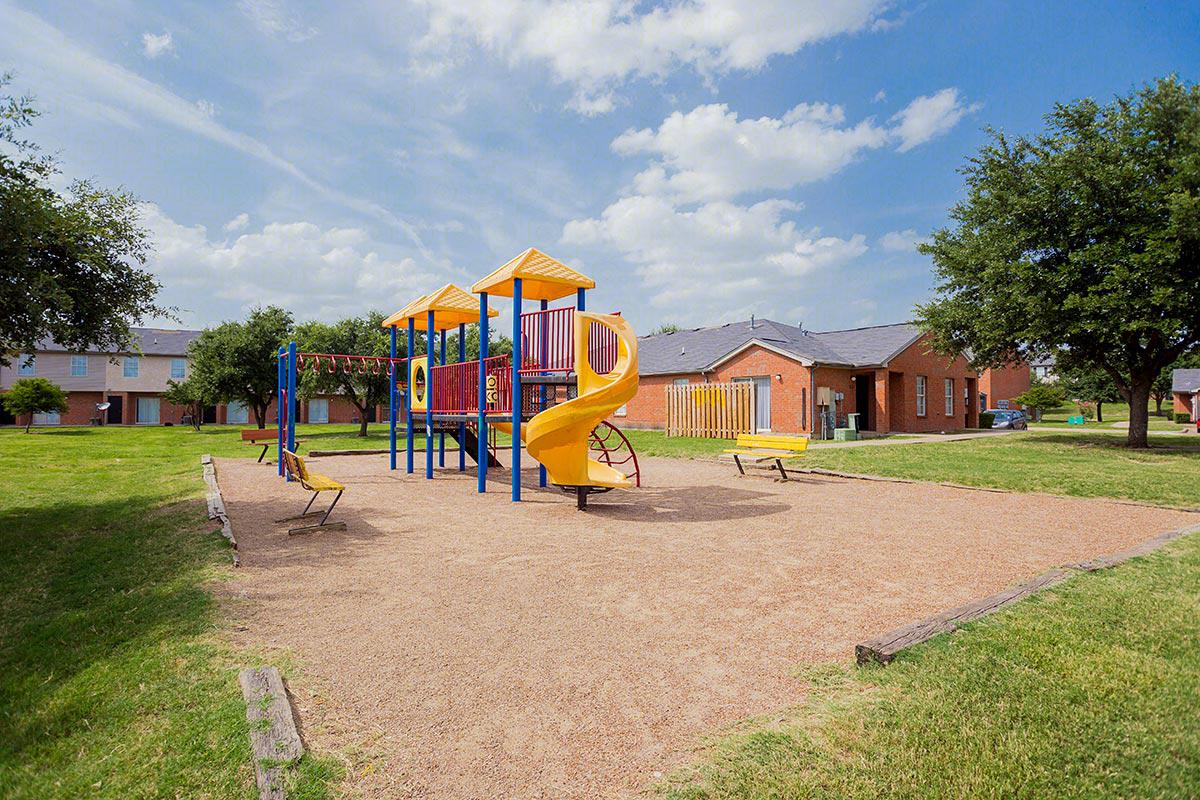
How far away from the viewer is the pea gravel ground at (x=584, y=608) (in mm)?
3229

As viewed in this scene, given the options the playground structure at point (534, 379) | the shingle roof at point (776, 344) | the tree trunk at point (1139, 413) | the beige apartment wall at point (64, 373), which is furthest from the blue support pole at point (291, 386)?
the beige apartment wall at point (64, 373)

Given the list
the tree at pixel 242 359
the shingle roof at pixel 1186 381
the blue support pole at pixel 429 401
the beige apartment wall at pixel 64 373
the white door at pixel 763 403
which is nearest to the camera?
the blue support pole at pixel 429 401

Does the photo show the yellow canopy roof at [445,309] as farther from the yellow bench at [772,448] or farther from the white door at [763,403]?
the white door at [763,403]

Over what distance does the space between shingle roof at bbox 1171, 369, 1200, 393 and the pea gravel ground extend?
169ft

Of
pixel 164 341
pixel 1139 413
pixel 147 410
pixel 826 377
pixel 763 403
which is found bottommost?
pixel 1139 413

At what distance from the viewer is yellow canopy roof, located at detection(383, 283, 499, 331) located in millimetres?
14938

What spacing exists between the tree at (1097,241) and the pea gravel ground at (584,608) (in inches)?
357

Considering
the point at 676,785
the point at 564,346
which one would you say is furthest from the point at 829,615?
the point at 564,346

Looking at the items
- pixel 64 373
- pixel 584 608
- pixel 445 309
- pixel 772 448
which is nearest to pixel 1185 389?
pixel 772 448

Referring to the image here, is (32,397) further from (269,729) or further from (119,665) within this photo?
(269,729)

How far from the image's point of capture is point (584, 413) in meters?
9.76

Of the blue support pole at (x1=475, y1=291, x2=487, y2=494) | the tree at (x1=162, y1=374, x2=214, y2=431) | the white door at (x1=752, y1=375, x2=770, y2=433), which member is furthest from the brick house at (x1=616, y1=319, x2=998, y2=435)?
the tree at (x1=162, y1=374, x2=214, y2=431)

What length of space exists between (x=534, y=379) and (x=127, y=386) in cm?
4858

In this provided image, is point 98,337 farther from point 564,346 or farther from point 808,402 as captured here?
point 808,402
